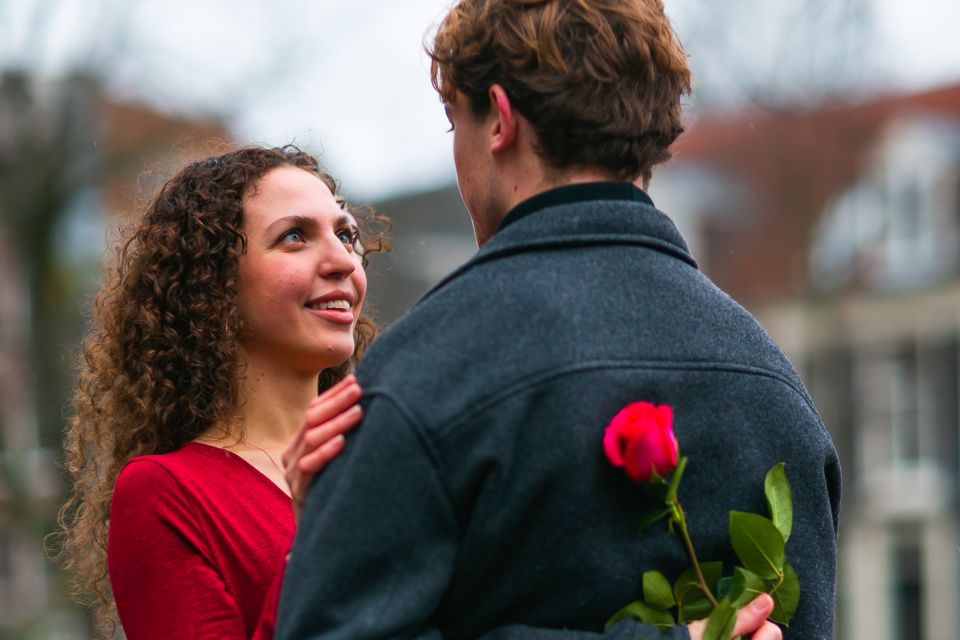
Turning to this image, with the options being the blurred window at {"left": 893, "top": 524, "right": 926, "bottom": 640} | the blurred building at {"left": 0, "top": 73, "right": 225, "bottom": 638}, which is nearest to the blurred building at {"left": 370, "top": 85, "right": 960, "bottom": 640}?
the blurred window at {"left": 893, "top": 524, "right": 926, "bottom": 640}

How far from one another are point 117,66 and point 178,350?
43.1 feet

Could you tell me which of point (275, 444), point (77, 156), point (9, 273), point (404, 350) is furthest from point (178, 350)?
point (9, 273)

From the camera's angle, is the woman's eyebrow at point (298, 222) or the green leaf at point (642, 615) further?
the woman's eyebrow at point (298, 222)

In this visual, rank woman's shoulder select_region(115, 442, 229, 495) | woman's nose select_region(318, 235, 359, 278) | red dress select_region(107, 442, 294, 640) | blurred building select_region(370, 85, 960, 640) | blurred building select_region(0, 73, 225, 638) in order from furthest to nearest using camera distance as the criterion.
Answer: blurred building select_region(370, 85, 960, 640), blurred building select_region(0, 73, 225, 638), woman's nose select_region(318, 235, 359, 278), woman's shoulder select_region(115, 442, 229, 495), red dress select_region(107, 442, 294, 640)

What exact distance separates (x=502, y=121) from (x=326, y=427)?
50cm

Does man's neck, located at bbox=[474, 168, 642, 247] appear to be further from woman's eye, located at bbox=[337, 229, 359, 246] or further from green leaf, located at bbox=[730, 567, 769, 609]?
woman's eye, located at bbox=[337, 229, 359, 246]

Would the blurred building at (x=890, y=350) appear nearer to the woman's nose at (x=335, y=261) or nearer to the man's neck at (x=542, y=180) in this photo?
the woman's nose at (x=335, y=261)

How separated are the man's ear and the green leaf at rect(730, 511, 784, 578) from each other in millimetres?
605

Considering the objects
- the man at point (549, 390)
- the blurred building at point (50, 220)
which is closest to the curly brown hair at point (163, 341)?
the man at point (549, 390)

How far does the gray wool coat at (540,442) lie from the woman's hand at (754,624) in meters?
0.03

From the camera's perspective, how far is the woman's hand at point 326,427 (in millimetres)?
2012

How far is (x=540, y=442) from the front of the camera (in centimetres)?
199

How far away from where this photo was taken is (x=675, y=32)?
89.3 inches

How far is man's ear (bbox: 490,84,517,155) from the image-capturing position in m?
2.15
